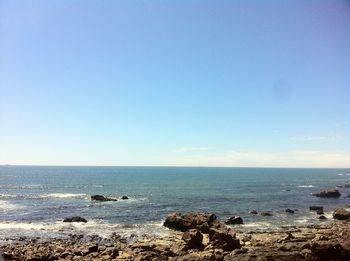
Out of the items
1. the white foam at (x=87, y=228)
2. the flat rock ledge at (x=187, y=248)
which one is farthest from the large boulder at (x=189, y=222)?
the flat rock ledge at (x=187, y=248)

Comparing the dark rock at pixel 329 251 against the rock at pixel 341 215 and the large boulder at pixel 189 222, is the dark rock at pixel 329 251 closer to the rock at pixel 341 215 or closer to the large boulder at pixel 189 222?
the large boulder at pixel 189 222

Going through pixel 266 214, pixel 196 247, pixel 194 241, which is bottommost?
pixel 266 214

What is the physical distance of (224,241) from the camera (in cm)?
3575

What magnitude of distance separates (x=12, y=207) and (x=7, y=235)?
28217mm

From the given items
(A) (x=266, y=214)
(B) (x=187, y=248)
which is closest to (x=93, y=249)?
(B) (x=187, y=248)

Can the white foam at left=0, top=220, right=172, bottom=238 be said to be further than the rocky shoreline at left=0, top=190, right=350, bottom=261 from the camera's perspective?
Yes

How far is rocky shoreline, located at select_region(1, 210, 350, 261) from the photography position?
996 inches

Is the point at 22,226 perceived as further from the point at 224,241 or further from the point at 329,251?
the point at 329,251

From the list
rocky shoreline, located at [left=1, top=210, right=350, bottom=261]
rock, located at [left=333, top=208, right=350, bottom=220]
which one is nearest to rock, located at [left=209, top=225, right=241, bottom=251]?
rocky shoreline, located at [left=1, top=210, right=350, bottom=261]

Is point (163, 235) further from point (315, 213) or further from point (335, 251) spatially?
point (315, 213)

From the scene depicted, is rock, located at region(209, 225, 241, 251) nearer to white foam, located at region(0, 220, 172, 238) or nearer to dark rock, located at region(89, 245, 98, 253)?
white foam, located at region(0, 220, 172, 238)

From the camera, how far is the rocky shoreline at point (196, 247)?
25.3 m

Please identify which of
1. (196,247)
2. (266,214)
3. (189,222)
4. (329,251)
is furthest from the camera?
(266,214)

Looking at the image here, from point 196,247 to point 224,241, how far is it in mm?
2639
